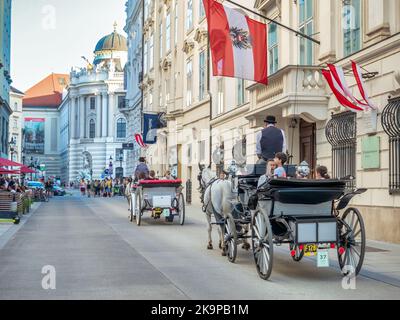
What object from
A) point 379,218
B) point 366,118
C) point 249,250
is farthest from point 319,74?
point 249,250

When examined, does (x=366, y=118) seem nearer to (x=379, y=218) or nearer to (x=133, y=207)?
(x=379, y=218)

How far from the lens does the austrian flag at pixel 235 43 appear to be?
17.9 metres

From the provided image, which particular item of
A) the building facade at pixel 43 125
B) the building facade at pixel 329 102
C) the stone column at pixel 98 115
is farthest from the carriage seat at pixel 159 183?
the building facade at pixel 43 125

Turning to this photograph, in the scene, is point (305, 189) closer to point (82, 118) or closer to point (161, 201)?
point (161, 201)

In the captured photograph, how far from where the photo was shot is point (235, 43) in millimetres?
17953

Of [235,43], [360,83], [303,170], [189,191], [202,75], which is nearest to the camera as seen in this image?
[303,170]

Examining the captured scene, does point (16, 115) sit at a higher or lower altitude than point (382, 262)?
higher

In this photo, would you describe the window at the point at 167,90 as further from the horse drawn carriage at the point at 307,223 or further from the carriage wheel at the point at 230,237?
the horse drawn carriage at the point at 307,223

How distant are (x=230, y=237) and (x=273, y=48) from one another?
13780 millimetres

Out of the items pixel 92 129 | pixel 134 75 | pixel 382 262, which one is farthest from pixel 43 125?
pixel 382 262

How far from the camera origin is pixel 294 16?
70.9ft

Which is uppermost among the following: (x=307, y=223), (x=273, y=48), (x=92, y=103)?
(x=92, y=103)

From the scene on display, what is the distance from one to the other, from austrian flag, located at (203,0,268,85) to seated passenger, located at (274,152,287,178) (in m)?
7.33

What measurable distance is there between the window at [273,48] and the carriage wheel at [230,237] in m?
12.7
